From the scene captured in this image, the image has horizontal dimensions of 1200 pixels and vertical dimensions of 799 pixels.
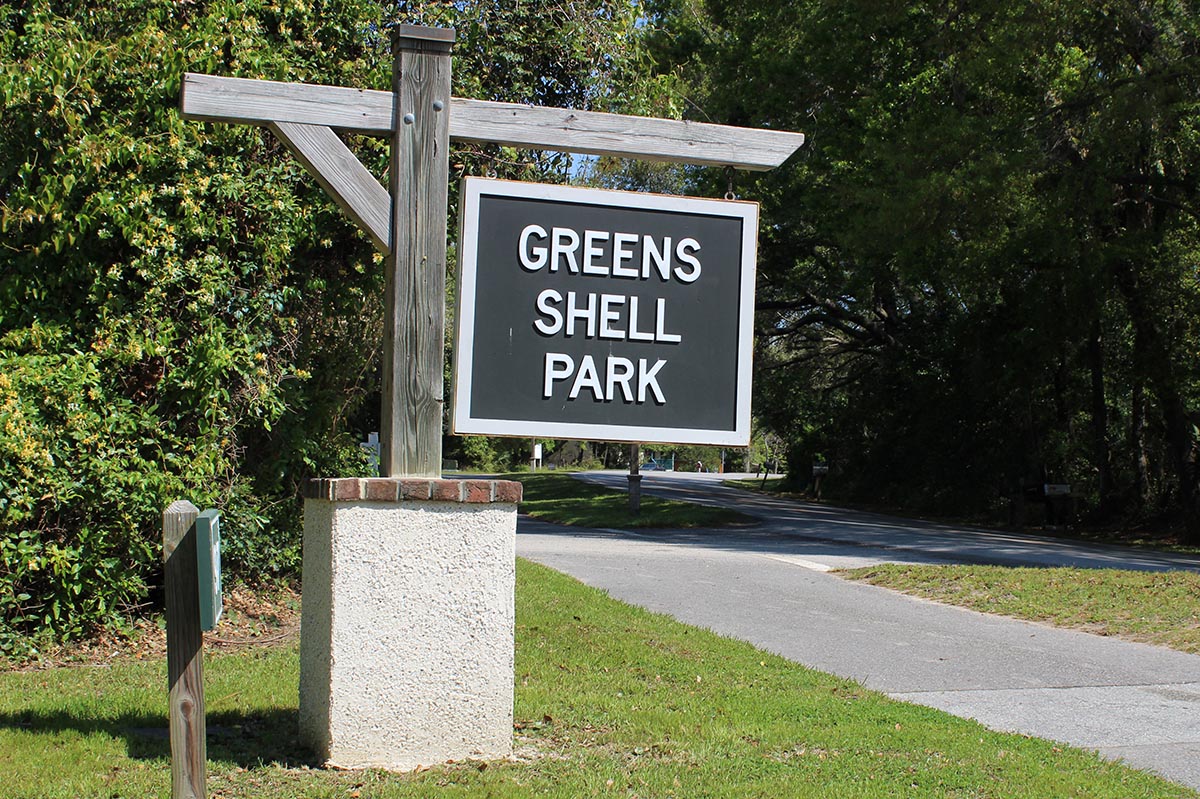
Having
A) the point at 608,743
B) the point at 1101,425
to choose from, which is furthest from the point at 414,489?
the point at 1101,425

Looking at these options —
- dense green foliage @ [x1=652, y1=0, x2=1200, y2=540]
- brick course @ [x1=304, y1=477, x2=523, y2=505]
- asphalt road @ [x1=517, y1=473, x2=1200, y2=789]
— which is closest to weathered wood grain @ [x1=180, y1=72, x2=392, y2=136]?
brick course @ [x1=304, y1=477, x2=523, y2=505]

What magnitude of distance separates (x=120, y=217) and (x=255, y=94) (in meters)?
2.99

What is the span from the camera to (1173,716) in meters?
6.78

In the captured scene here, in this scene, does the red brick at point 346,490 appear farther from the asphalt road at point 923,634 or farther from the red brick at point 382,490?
the asphalt road at point 923,634

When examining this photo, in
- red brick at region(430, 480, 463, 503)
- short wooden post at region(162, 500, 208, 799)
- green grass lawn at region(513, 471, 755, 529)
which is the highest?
red brick at region(430, 480, 463, 503)

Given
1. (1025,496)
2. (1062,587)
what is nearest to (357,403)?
(1062,587)

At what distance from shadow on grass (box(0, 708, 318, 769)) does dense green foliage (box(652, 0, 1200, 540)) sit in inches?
623

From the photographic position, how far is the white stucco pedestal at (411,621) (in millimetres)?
4996

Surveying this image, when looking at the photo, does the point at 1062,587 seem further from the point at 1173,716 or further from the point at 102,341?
the point at 102,341

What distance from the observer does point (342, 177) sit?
5.36m

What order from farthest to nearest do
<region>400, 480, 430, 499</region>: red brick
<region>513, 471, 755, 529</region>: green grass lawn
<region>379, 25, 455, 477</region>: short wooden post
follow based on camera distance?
<region>513, 471, 755, 529</region>: green grass lawn
<region>379, 25, 455, 477</region>: short wooden post
<region>400, 480, 430, 499</region>: red brick

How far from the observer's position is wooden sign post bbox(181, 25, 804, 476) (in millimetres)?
5281

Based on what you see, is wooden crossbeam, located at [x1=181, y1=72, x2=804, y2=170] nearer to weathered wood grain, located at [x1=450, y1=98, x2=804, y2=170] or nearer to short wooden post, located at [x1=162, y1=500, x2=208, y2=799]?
weathered wood grain, located at [x1=450, y1=98, x2=804, y2=170]

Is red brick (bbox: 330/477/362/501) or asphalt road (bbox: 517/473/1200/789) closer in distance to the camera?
red brick (bbox: 330/477/362/501)
